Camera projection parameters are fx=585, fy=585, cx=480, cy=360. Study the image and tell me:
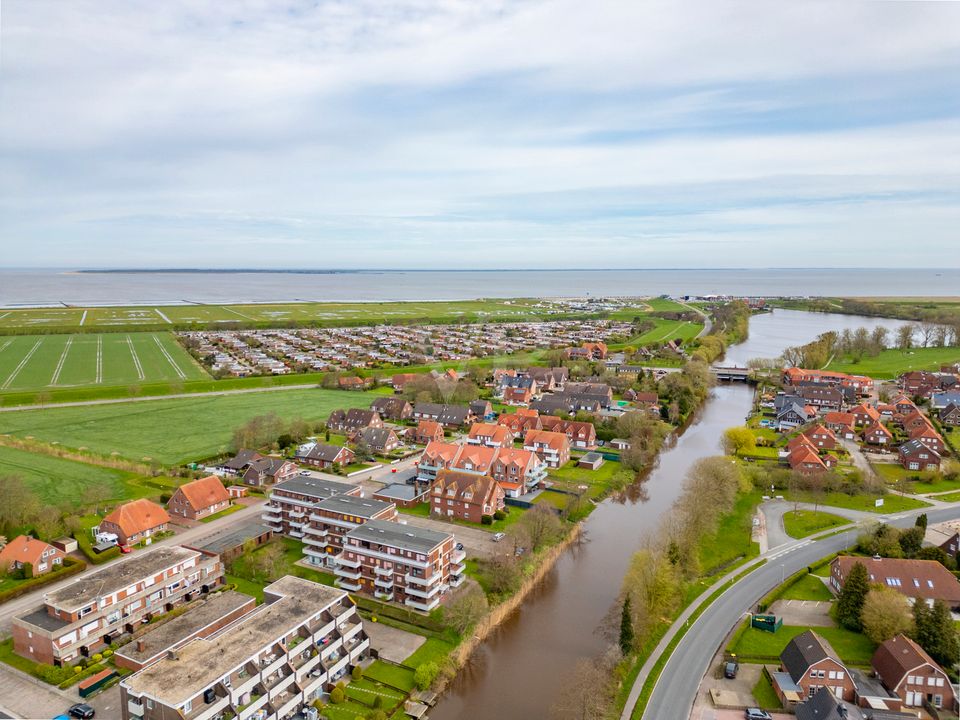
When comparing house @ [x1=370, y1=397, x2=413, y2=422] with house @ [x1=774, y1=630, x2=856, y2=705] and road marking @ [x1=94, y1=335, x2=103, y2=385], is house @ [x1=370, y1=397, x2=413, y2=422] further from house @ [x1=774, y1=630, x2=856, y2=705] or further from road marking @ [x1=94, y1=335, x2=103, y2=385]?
house @ [x1=774, y1=630, x2=856, y2=705]

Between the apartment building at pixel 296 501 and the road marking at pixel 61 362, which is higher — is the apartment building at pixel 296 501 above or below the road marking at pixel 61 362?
below

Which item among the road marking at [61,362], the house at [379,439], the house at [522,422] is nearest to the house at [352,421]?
the house at [379,439]

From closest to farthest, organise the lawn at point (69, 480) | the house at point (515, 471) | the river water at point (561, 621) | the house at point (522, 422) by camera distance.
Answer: the river water at point (561, 621) → the lawn at point (69, 480) → the house at point (515, 471) → the house at point (522, 422)

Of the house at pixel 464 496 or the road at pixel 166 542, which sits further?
the house at pixel 464 496

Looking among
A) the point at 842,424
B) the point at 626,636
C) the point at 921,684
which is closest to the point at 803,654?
the point at 921,684

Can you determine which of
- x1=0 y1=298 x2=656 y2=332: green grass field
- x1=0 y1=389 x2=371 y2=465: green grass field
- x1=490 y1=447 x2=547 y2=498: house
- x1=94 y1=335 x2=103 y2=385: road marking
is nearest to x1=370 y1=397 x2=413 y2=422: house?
x1=0 y1=389 x2=371 y2=465: green grass field

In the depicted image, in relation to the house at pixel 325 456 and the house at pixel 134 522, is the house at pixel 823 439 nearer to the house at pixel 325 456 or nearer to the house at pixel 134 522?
the house at pixel 325 456

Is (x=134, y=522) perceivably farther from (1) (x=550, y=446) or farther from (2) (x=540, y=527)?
(1) (x=550, y=446)

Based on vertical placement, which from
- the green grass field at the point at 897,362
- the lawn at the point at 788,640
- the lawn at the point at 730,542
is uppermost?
the green grass field at the point at 897,362
